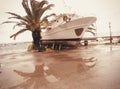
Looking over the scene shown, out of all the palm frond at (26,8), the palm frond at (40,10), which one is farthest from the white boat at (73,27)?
the palm frond at (26,8)

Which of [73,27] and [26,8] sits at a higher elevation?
[26,8]

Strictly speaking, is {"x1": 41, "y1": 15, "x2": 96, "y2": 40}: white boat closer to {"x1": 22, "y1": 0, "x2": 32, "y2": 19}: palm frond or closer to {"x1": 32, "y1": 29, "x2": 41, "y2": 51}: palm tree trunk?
{"x1": 32, "y1": 29, "x2": 41, "y2": 51}: palm tree trunk

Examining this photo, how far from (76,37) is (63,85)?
493 inches

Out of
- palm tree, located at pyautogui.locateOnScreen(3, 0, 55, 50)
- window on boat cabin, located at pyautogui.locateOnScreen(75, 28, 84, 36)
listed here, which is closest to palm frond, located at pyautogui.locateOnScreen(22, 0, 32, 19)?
palm tree, located at pyautogui.locateOnScreen(3, 0, 55, 50)

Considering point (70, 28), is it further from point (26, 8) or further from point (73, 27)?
point (26, 8)

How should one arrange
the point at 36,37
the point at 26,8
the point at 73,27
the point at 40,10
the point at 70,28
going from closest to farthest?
the point at 73,27 < the point at 70,28 < the point at 40,10 < the point at 26,8 < the point at 36,37

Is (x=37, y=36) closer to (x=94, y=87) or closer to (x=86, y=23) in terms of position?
(x=86, y=23)

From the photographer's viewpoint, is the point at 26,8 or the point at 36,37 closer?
the point at 26,8

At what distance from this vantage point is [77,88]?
3.59 metres

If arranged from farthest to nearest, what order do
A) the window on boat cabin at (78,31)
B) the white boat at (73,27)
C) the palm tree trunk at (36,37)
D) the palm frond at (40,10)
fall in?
1. the palm tree trunk at (36,37)
2. the palm frond at (40,10)
3. the window on boat cabin at (78,31)
4. the white boat at (73,27)

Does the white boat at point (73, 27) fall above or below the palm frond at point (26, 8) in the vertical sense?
below

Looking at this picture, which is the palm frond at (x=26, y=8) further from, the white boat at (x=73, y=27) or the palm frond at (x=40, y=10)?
the white boat at (x=73, y=27)

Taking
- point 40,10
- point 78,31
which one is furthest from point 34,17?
point 78,31

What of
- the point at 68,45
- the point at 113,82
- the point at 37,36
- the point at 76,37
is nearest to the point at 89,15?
the point at 76,37
